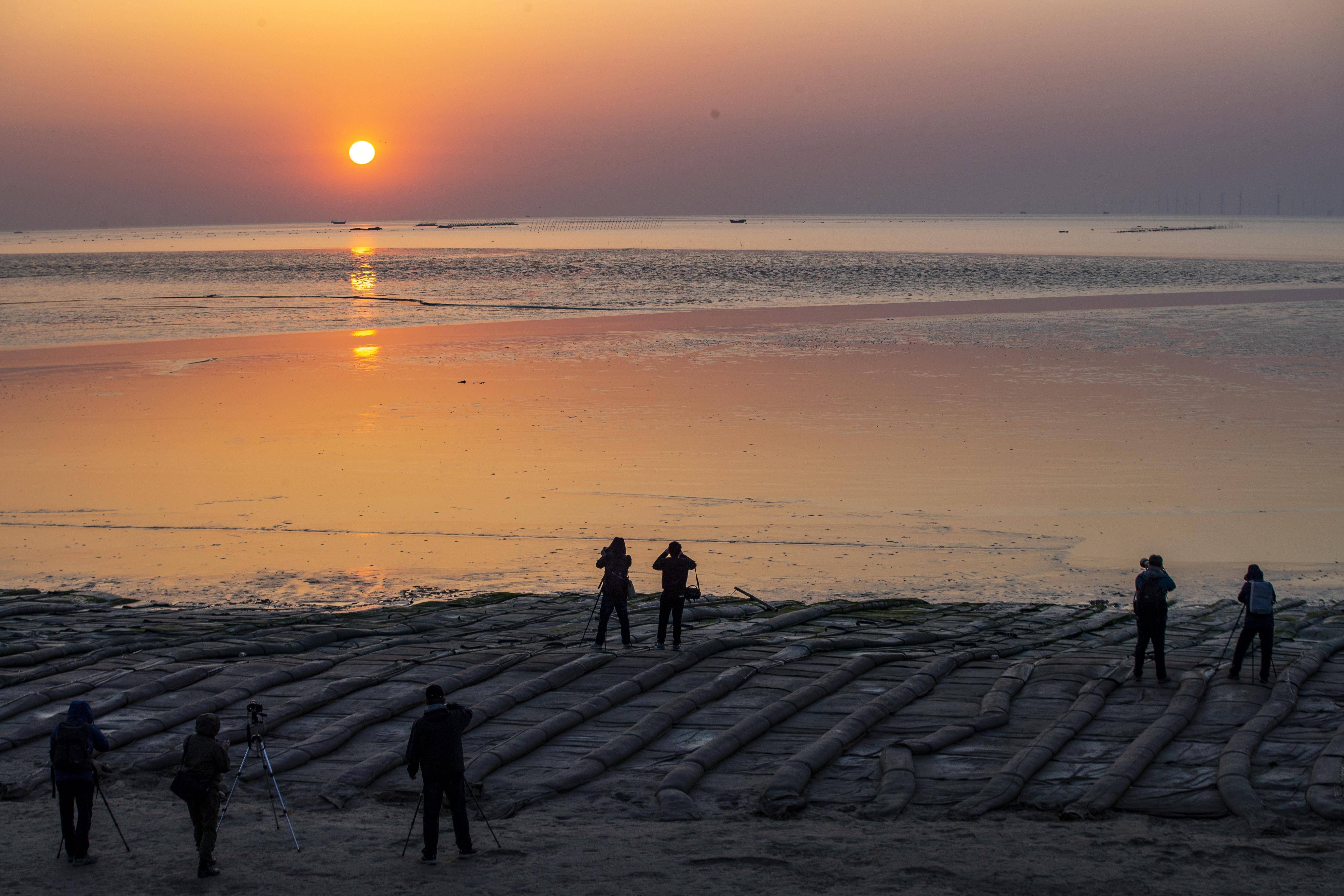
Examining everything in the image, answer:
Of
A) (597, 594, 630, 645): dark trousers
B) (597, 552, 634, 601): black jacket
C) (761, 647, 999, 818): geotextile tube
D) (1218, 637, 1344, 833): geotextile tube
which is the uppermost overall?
(597, 552, 634, 601): black jacket

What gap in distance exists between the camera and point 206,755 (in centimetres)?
1105

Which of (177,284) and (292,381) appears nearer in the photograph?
(292,381)

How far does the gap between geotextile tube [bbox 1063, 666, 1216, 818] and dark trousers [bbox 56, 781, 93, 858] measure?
9.60 meters

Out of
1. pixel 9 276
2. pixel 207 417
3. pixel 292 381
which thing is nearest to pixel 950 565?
pixel 207 417

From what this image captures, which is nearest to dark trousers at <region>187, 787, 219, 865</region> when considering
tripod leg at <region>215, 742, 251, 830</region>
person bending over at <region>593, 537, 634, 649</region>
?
tripod leg at <region>215, 742, 251, 830</region>

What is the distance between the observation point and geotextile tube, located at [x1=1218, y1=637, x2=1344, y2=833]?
11.8 m

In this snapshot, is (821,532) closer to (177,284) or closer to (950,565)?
(950,565)

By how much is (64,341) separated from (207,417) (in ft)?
97.4

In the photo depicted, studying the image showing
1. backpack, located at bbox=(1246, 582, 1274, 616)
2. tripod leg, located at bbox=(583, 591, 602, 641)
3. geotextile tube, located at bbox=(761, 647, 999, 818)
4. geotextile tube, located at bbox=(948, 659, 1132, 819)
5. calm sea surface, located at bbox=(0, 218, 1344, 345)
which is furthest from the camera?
calm sea surface, located at bbox=(0, 218, 1344, 345)

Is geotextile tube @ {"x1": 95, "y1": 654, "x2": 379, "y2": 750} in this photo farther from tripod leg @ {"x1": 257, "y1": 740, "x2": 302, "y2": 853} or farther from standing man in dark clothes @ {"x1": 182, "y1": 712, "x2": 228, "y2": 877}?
standing man in dark clothes @ {"x1": 182, "y1": 712, "x2": 228, "y2": 877}

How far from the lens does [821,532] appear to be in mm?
25641

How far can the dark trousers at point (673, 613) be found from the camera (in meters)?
17.2

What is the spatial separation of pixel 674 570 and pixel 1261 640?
7.89 m

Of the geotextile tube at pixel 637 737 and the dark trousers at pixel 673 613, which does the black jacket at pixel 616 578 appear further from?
the geotextile tube at pixel 637 737
